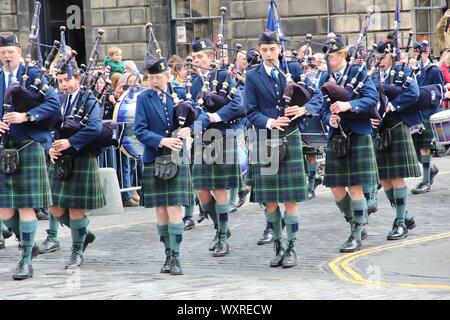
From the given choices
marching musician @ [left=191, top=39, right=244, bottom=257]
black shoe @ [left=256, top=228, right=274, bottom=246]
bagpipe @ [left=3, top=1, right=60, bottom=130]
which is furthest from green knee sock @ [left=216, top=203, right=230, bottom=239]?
bagpipe @ [left=3, top=1, right=60, bottom=130]

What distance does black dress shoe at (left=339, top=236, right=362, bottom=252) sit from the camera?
10.2m

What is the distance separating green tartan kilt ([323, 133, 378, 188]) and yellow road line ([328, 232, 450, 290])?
1.93ft

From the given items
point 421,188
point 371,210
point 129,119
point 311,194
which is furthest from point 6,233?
point 421,188

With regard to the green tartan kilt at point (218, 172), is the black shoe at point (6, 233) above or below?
below

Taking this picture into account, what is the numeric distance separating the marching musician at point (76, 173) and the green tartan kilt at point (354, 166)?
196 cm

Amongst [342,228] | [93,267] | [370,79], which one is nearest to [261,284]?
[93,267]

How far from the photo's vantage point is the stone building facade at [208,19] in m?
21.0

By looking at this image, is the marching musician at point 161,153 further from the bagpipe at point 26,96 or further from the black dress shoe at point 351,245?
the black dress shoe at point 351,245

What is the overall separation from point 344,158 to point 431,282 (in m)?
2.20

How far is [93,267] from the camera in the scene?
9.88 metres

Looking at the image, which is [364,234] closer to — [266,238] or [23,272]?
[266,238]

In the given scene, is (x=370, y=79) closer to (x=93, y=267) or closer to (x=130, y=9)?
(x=93, y=267)

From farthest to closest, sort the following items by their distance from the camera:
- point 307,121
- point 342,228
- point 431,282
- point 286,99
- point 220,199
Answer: point 307,121 < point 342,228 < point 220,199 < point 286,99 < point 431,282

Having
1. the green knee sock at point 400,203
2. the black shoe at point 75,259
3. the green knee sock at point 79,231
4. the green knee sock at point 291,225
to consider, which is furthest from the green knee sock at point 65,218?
the green knee sock at point 400,203
